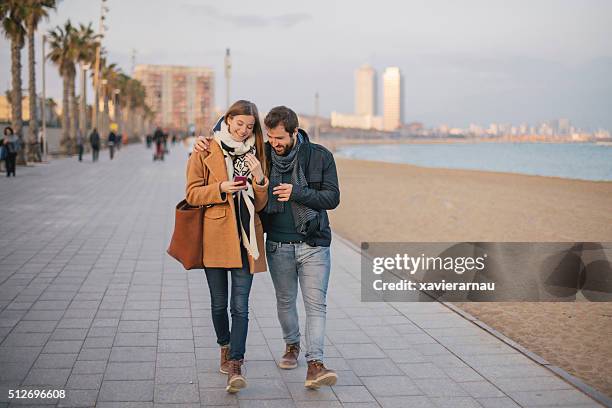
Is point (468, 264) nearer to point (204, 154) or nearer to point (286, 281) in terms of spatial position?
point (286, 281)

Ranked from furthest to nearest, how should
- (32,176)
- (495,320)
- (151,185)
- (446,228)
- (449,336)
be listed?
(32,176)
(151,185)
(446,228)
(495,320)
(449,336)

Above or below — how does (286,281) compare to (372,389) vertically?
above

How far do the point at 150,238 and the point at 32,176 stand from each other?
16.0 metres

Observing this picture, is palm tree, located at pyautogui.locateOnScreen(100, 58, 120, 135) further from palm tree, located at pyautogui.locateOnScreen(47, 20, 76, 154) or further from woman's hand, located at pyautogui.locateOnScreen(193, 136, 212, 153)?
woman's hand, located at pyautogui.locateOnScreen(193, 136, 212, 153)

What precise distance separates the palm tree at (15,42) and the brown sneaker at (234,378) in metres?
28.5

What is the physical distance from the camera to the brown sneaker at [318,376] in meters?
4.73

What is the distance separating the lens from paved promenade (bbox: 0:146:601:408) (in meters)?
4.71

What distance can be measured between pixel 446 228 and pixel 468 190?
13.2 metres

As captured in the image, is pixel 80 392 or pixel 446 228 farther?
pixel 446 228

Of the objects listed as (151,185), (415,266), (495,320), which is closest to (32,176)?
(151,185)

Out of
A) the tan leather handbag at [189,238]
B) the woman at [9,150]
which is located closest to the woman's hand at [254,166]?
the tan leather handbag at [189,238]

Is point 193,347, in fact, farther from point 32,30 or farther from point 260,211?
point 32,30

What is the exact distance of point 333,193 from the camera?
4.77 meters

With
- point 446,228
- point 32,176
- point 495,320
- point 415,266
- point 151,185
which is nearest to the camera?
point 495,320
